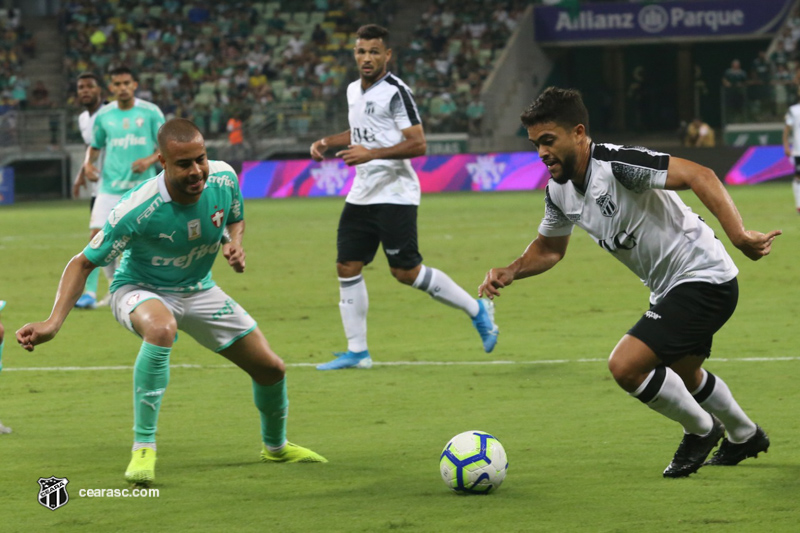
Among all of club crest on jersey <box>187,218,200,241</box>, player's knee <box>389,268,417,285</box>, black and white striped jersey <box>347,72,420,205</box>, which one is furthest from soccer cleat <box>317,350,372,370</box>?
club crest on jersey <box>187,218,200,241</box>

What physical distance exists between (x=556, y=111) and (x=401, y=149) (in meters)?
3.61

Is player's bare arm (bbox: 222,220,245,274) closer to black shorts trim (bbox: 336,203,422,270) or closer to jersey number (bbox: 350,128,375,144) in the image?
black shorts trim (bbox: 336,203,422,270)

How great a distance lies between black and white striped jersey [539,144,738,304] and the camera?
5.14 meters

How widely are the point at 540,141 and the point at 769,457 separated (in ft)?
6.17

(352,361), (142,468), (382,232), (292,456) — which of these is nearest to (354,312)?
(352,361)

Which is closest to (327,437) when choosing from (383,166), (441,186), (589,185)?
(589,185)

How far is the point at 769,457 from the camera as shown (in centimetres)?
563

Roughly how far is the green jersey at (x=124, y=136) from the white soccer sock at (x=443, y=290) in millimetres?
4301

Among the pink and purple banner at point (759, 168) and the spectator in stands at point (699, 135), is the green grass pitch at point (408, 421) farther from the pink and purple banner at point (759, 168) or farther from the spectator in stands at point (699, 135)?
the spectator in stands at point (699, 135)

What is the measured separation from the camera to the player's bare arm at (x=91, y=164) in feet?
39.6

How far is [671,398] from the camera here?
510cm

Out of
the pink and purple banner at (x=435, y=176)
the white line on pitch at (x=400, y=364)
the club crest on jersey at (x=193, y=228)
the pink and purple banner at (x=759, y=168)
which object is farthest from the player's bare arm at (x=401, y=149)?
the pink and purple banner at (x=759, y=168)

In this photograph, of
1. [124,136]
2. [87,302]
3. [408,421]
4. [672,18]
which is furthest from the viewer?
[672,18]

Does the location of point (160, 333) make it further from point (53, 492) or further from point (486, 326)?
point (486, 326)
